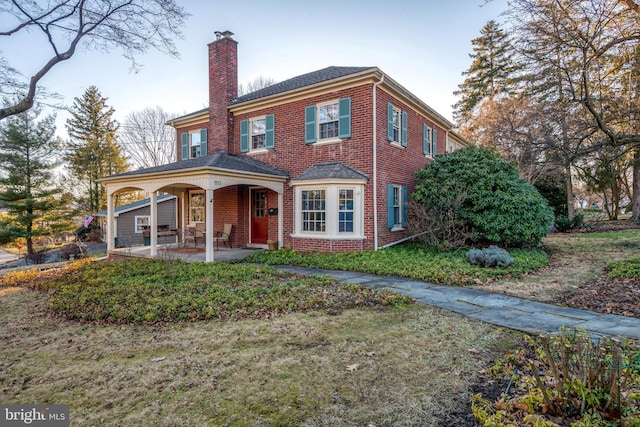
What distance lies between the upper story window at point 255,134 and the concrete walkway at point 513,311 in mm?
7782

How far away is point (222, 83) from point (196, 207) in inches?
213

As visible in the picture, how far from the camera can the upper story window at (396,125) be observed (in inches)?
448

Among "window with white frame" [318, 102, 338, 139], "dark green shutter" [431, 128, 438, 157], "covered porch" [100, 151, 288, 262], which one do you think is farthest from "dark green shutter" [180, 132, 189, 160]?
"dark green shutter" [431, 128, 438, 157]

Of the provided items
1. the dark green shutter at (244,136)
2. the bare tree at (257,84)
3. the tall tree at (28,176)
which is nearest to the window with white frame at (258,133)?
the dark green shutter at (244,136)

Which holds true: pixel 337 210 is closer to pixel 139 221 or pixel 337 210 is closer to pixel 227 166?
pixel 227 166

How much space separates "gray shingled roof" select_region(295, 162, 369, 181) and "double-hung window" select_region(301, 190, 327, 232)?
0.54 m

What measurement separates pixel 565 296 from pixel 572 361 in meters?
4.32

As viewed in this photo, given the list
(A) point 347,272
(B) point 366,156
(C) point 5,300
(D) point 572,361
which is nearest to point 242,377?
(D) point 572,361

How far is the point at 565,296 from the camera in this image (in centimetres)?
611

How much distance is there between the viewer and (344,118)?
1101cm

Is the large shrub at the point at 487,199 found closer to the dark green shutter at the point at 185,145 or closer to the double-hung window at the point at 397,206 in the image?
the double-hung window at the point at 397,206

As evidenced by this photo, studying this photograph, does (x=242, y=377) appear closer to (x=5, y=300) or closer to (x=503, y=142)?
(x=5, y=300)

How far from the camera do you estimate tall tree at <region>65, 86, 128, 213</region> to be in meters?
28.4

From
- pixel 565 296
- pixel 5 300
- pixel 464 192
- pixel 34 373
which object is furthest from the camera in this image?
pixel 464 192
